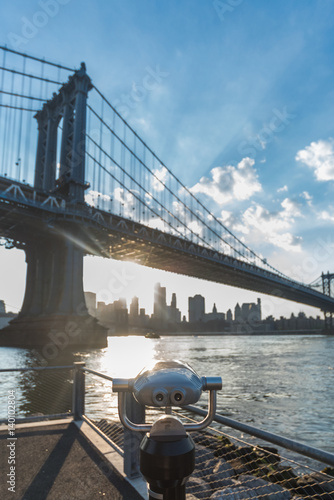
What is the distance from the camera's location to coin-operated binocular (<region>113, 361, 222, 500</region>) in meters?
1.19

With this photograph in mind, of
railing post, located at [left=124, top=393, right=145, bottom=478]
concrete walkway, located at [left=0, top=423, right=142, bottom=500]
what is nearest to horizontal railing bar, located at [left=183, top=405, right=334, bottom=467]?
railing post, located at [left=124, top=393, right=145, bottom=478]

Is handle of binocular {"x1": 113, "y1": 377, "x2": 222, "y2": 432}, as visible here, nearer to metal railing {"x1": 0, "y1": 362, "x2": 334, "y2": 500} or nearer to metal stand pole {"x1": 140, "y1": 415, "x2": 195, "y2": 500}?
metal stand pole {"x1": 140, "y1": 415, "x2": 195, "y2": 500}

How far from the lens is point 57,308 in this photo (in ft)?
112

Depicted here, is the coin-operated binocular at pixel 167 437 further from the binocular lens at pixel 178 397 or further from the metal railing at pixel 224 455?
the metal railing at pixel 224 455

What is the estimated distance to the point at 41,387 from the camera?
1577cm

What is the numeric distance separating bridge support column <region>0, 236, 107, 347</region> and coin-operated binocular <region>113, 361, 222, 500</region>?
31.8 metres

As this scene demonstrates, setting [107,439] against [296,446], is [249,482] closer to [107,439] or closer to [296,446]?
[107,439]

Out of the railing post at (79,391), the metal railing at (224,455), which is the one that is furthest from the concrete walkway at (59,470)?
the railing post at (79,391)

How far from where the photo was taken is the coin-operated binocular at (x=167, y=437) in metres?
1.19

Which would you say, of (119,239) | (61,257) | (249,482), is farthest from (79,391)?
(119,239)

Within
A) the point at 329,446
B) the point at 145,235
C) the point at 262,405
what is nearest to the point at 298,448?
the point at 329,446

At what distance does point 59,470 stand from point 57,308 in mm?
32245

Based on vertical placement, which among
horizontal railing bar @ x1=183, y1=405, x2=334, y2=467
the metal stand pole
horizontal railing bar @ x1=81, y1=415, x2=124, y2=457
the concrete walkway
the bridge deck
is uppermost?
the bridge deck

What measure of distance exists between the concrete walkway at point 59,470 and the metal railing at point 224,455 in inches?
9.6
